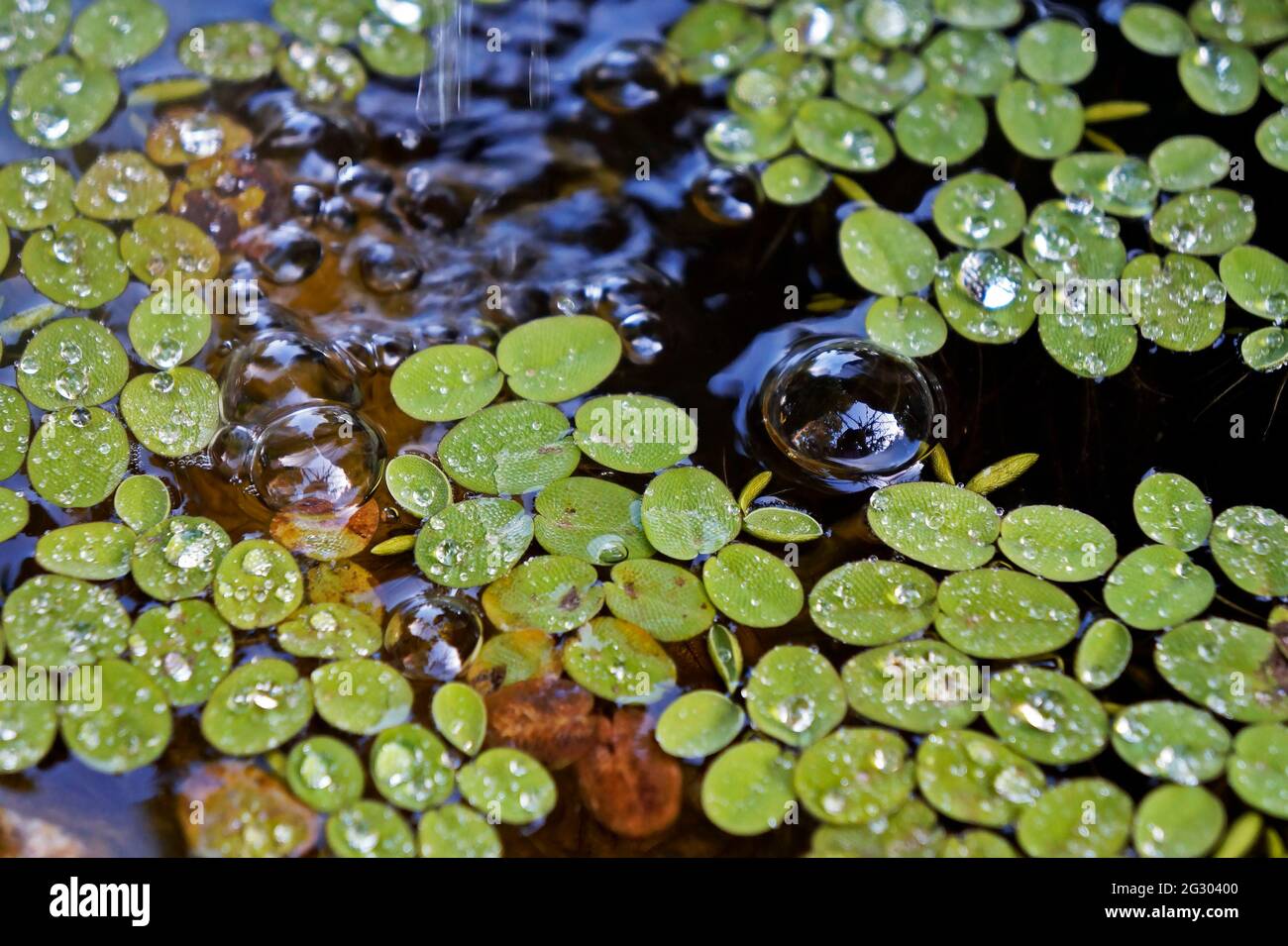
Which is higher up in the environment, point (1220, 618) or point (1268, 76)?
point (1268, 76)

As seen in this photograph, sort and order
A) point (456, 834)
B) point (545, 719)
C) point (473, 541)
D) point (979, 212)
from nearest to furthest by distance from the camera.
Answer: point (456, 834), point (545, 719), point (473, 541), point (979, 212)

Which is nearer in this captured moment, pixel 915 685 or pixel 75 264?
pixel 915 685

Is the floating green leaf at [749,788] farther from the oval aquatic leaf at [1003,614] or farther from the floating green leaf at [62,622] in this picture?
the floating green leaf at [62,622]

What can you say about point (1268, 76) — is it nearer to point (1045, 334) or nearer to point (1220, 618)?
point (1045, 334)

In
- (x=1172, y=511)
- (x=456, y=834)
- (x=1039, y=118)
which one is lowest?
(x=456, y=834)

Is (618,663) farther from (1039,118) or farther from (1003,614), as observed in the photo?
(1039,118)

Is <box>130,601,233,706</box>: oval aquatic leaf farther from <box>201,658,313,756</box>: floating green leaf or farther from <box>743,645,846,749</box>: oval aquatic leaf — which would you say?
<box>743,645,846,749</box>: oval aquatic leaf

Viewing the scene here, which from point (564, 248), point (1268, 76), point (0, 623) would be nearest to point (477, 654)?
point (0, 623)

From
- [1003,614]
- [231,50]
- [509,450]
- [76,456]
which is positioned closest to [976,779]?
[1003,614]
